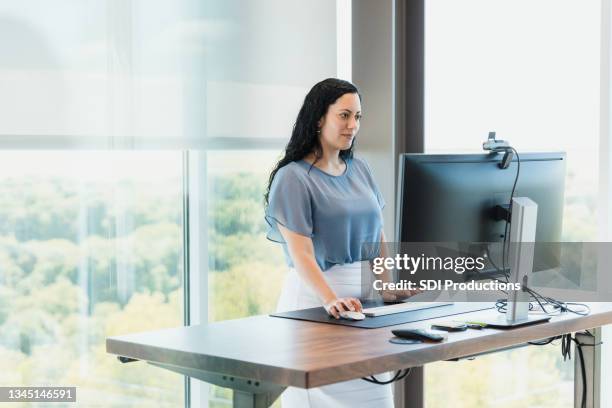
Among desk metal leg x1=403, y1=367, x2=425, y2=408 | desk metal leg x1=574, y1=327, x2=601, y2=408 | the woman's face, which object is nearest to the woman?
the woman's face

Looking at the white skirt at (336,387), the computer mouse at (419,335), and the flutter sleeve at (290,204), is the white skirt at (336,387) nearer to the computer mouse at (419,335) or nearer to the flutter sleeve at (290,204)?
the flutter sleeve at (290,204)

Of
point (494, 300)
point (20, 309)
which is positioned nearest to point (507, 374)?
point (494, 300)

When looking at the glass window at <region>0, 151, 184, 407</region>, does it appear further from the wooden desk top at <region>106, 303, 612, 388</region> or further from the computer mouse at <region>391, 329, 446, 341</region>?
the computer mouse at <region>391, 329, 446, 341</region>

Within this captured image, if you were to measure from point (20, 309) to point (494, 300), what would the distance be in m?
1.74

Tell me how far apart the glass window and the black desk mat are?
89 cm

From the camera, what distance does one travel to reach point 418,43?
4352 mm

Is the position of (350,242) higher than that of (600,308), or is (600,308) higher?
(350,242)

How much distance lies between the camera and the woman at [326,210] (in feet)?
9.98

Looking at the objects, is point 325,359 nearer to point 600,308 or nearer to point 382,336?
point 382,336

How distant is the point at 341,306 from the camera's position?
2.83 m

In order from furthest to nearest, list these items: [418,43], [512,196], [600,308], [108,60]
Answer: [418,43], [108,60], [600,308], [512,196]

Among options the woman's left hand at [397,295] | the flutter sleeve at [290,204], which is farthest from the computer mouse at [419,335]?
the flutter sleeve at [290,204]

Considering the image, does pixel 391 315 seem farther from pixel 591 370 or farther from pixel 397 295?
pixel 591 370

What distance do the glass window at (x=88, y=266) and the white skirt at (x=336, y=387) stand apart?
68 cm
